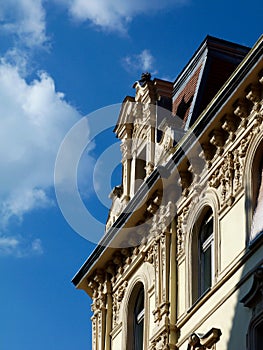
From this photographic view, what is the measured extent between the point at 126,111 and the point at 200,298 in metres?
9.98

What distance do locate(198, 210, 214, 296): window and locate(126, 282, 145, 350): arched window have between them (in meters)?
3.39

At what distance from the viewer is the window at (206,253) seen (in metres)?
27.9

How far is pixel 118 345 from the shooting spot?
105 ft

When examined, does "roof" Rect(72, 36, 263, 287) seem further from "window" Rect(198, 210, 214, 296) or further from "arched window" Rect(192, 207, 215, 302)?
"window" Rect(198, 210, 214, 296)

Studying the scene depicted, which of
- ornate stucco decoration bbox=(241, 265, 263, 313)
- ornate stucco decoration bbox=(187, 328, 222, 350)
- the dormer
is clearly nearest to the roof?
the dormer

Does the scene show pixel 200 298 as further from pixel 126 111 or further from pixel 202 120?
pixel 126 111

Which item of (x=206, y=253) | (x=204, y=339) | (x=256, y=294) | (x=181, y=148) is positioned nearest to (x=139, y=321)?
(x=206, y=253)

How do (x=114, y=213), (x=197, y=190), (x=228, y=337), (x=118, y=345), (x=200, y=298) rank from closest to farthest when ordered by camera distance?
1. (x=228, y=337)
2. (x=200, y=298)
3. (x=197, y=190)
4. (x=118, y=345)
5. (x=114, y=213)

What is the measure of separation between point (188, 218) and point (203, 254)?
1.12 metres

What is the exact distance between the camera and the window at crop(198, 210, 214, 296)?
2786 centimetres

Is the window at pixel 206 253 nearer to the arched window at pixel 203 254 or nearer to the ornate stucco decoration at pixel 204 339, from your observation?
the arched window at pixel 203 254

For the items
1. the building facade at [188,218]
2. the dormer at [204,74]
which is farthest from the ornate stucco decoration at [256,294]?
the dormer at [204,74]

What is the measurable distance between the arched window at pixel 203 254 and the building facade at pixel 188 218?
3 cm

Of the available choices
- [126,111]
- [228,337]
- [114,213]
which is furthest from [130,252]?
[228,337]
